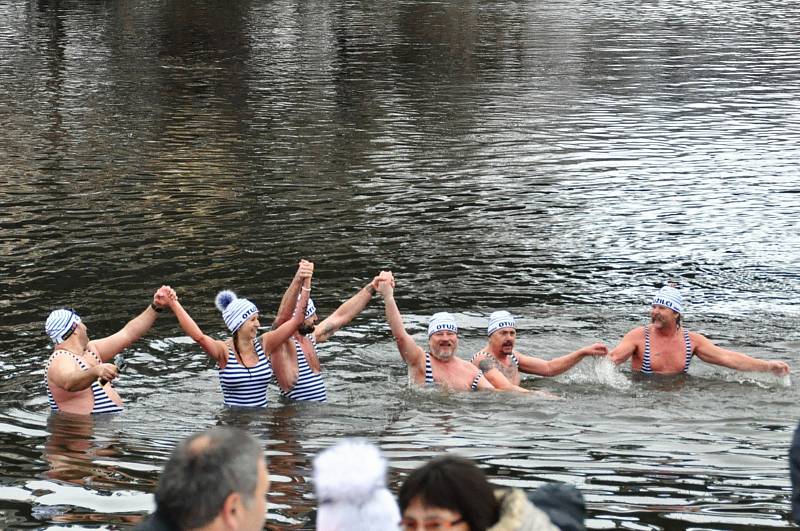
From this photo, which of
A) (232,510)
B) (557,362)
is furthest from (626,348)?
(232,510)

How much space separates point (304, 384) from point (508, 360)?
2504 mm

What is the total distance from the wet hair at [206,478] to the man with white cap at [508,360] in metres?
10.2

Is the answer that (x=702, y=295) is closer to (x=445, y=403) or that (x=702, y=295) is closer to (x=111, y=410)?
(x=445, y=403)

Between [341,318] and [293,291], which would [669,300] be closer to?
[341,318]

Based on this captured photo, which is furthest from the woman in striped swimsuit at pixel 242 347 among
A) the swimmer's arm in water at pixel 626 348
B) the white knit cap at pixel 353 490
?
the white knit cap at pixel 353 490

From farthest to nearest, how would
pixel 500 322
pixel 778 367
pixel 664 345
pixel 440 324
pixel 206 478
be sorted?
1. pixel 664 345
2. pixel 500 322
3. pixel 778 367
4. pixel 440 324
5. pixel 206 478

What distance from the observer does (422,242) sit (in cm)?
2303

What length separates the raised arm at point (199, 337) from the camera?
561 inches

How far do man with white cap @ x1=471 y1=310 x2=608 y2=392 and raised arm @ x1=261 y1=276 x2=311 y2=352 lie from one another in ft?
7.83

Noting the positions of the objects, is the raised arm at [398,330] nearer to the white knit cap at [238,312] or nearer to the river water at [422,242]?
the river water at [422,242]

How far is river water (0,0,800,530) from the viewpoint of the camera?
12422 mm

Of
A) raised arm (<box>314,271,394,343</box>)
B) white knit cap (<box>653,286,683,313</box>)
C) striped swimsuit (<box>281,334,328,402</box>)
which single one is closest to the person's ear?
striped swimsuit (<box>281,334,328,402</box>)

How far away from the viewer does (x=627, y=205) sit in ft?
83.8

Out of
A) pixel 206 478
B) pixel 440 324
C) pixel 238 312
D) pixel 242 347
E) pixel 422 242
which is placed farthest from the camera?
pixel 422 242
